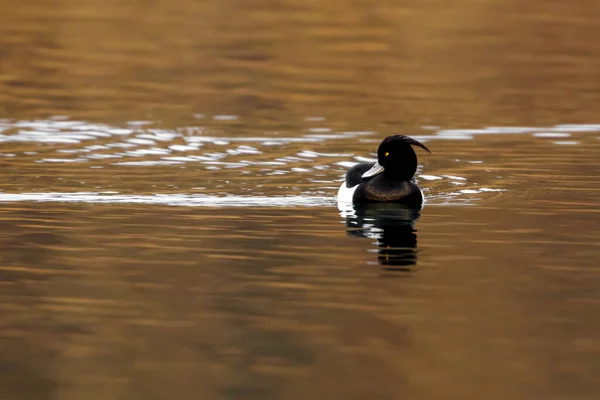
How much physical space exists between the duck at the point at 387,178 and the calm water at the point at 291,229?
236mm

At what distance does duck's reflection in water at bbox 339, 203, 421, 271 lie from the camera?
43.1 ft

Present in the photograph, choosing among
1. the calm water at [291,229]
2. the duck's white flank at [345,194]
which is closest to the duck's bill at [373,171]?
the duck's white flank at [345,194]

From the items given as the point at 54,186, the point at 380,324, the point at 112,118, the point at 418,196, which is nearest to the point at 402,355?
the point at 380,324

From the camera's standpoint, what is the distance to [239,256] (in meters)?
13.1

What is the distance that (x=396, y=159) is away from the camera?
16656 millimetres

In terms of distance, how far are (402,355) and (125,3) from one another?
121 ft

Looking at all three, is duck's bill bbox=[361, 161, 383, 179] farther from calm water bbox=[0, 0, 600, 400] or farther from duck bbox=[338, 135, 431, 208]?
calm water bbox=[0, 0, 600, 400]

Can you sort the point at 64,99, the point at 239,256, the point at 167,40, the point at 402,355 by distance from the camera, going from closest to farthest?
1. the point at 402,355
2. the point at 239,256
3. the point at 64,99
4. the point at 167,40

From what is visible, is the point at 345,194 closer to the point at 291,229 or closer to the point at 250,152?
the point at 291,229

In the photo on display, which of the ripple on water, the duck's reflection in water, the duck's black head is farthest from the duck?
the ripple on water

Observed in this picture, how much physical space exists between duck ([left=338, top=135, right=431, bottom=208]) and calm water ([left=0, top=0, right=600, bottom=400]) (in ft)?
0.77

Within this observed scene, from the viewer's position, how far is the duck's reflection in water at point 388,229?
1312cm

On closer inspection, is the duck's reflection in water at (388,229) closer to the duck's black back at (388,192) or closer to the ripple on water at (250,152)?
the duck's black back at (388,192)

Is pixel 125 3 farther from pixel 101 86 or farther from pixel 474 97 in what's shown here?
pixel 474 97
